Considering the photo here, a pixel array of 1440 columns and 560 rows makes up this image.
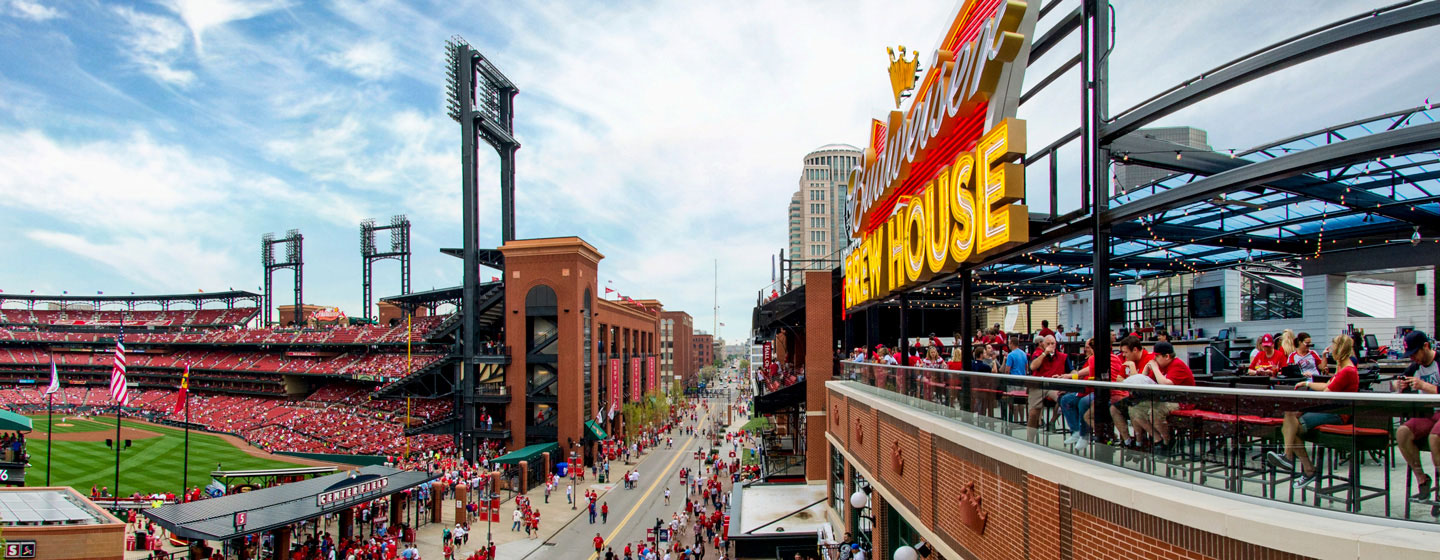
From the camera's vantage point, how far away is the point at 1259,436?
16.0ft

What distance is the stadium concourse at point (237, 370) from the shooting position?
51625 mm

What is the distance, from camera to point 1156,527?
207 inches

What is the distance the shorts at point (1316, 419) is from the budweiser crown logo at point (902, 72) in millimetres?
14062

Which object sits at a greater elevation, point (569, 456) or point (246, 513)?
point (246, 513)

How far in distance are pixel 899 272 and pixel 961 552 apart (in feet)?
20.3

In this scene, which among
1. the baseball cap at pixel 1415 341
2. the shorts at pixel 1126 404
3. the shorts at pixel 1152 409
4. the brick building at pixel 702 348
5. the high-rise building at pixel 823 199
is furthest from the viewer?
the brick building at pixel 702 348

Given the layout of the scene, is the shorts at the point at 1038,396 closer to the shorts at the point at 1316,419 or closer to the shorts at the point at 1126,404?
the shorts at the point at 1126,404

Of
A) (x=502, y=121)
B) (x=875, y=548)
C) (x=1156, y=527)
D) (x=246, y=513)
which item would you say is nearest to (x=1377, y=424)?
(x=1156, y=527)

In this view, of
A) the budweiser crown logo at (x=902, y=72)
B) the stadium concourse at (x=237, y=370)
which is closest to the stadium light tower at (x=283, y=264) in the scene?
the stadium concourse at (x=237, y=370)

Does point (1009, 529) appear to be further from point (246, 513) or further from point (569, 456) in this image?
point (569, 456)

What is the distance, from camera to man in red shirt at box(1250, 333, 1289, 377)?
8422 mm

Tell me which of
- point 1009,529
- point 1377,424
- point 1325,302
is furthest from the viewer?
point 1325,302

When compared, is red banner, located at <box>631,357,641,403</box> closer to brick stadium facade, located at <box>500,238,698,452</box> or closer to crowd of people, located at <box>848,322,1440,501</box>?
brick stadium facade, located at <box>500,238,698,452</box>

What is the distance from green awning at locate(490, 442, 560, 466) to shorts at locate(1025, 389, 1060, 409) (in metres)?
34.9
